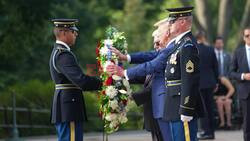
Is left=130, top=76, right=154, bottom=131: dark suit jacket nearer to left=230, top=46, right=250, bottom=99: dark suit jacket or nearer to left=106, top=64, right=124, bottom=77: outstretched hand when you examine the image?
left=106, top=64, right=124, bottom=77: outstretched hand

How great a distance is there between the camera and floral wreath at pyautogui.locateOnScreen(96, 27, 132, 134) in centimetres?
973

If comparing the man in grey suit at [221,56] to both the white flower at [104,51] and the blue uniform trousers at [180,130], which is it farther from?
the blue uniform trousers at [180,130]

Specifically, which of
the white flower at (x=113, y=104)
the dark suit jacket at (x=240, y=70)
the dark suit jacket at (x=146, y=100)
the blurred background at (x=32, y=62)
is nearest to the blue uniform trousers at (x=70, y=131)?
the white flower at (x=113, y=104)

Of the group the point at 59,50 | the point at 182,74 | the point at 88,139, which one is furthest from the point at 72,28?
the point at 88,139

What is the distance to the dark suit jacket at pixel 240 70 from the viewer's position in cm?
1210

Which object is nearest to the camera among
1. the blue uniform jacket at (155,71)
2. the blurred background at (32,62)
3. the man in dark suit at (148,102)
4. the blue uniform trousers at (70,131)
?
the blue uniform jacket at (155,71)

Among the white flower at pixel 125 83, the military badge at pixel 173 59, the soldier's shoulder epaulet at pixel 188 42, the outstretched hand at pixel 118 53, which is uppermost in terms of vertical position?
the soldier's shoulder epaulet at pixel 188 42

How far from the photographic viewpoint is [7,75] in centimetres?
2238

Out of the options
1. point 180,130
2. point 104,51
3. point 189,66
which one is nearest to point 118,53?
point 104,51

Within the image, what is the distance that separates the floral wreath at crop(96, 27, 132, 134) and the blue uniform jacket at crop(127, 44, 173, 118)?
0.34 m

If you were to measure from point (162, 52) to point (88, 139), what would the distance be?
6.82 meters

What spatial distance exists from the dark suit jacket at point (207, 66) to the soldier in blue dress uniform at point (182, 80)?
19.9 feet

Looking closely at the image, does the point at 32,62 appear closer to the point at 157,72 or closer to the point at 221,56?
the point at 221,56

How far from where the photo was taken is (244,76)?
12125 millimetres
